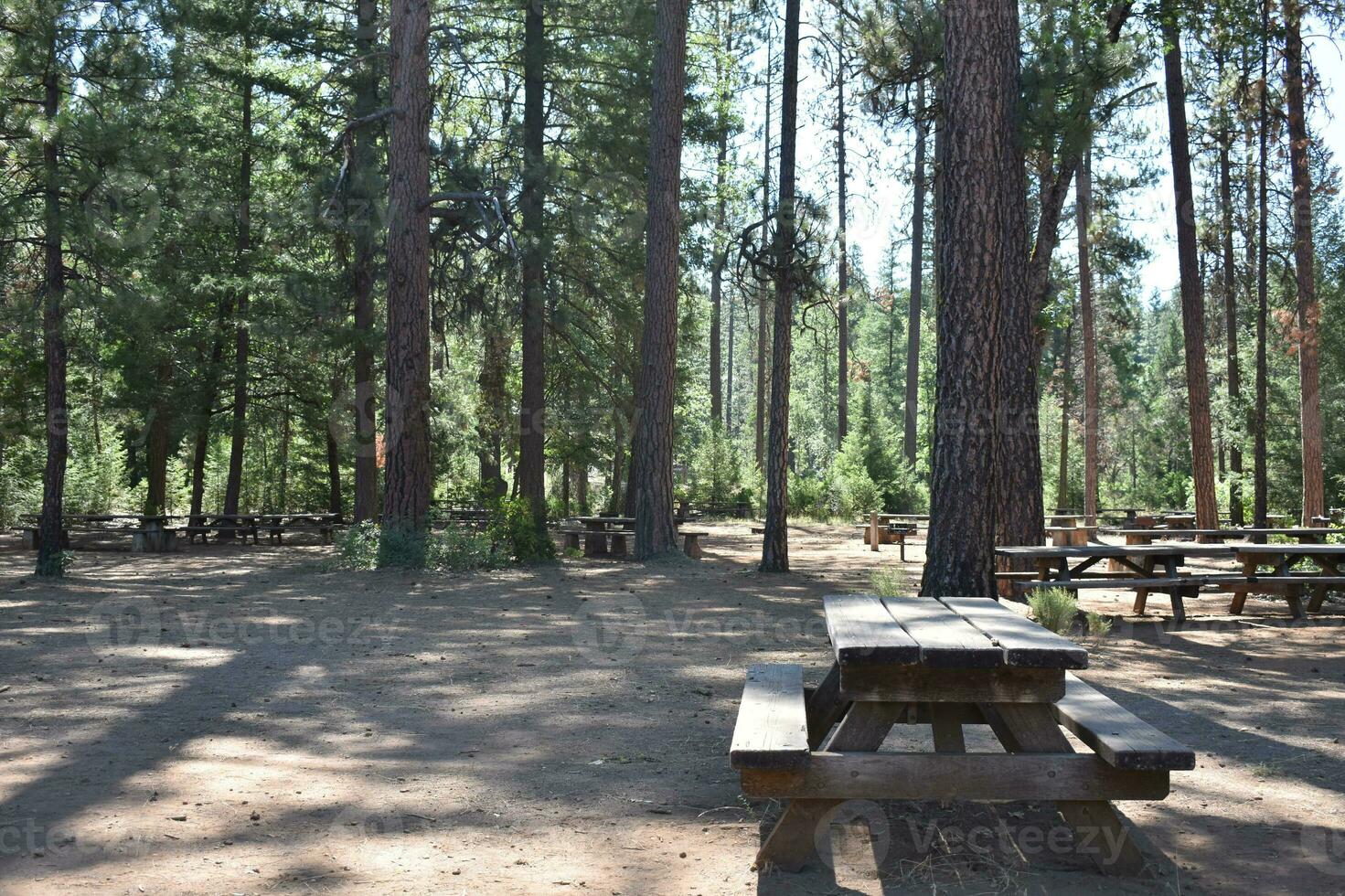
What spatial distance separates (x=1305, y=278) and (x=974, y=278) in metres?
14.6

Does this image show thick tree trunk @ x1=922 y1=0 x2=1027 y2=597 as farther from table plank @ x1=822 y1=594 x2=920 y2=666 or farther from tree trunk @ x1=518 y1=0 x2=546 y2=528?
tree trunk @ x1=518 y1=0 x2=546 y2=528

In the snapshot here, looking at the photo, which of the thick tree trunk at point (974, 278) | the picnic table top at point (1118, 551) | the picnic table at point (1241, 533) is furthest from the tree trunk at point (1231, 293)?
the thick tree trunk at point (974, 278)

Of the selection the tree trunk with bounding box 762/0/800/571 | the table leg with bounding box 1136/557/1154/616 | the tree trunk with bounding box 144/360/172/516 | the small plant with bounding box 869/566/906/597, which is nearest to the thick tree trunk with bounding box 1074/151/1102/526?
the tree trunk with bounding box 762/0/800/571

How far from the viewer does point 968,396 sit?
7.36 meters

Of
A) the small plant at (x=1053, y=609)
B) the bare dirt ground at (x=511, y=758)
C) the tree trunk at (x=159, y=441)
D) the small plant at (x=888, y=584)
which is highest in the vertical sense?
the tree trunk at (x=159, y=441)

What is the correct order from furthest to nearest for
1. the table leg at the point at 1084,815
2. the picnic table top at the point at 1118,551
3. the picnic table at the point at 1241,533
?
the picnic table at the point at 1241,533 < the picnic table top at the point at 1118,551 < the table leg at the point at 1084,815

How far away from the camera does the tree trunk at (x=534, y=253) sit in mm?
18203

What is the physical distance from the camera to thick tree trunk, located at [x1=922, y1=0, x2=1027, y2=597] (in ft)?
24.1

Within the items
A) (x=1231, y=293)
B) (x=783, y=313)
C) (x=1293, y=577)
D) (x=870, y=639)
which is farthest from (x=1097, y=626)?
(x=1231, y=293)

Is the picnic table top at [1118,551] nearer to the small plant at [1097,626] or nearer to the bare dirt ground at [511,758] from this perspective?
the small plant at [1097,626]

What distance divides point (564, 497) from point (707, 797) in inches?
1242

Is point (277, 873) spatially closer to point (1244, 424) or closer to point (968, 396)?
point (968, 396)

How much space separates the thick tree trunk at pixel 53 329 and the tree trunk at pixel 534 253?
6.83 m

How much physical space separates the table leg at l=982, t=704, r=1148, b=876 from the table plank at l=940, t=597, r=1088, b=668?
0.26 meters
